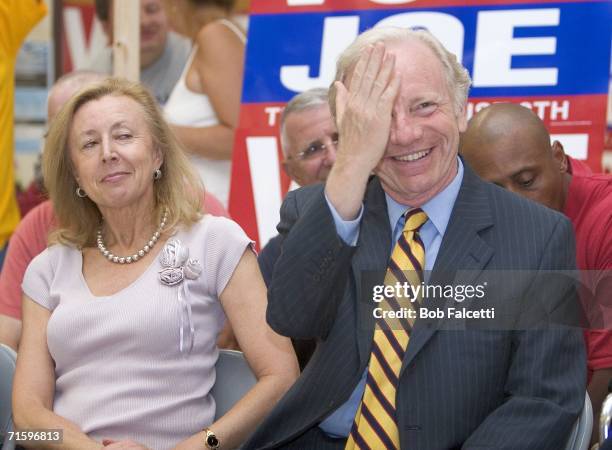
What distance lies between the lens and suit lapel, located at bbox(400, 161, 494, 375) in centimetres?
241

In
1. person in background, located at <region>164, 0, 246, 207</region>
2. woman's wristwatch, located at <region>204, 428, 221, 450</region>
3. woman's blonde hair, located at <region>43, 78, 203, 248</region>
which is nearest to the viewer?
woman's wristwatch, located at <region>204, 428, 221, 450</region>

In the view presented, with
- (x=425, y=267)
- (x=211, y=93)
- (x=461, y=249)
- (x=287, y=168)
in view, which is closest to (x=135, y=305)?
(x=425, y=267)

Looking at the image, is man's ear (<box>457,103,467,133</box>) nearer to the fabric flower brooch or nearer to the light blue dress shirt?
the light blue dress shirt

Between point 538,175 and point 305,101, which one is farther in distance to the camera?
point 305,101

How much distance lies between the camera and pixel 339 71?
8.39 feet

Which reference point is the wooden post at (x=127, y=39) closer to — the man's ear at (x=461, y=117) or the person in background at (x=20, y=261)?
the person in background at (x=20, y=261)

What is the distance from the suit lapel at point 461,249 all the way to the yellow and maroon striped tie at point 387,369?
5 centimetres

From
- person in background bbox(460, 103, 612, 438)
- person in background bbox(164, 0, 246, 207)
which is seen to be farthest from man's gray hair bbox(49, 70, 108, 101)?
person in background bbox(460, 103, 612, 438)

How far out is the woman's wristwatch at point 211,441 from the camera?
108 inches

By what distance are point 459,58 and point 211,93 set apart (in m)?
1.31

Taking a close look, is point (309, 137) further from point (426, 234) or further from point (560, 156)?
point (426, 234)

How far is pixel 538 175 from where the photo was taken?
336 cm

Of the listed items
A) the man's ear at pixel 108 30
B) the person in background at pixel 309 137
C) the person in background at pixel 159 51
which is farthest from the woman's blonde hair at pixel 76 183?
the man's ear at pixel 108 30

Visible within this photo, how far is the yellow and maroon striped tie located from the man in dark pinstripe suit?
0.02 metres
